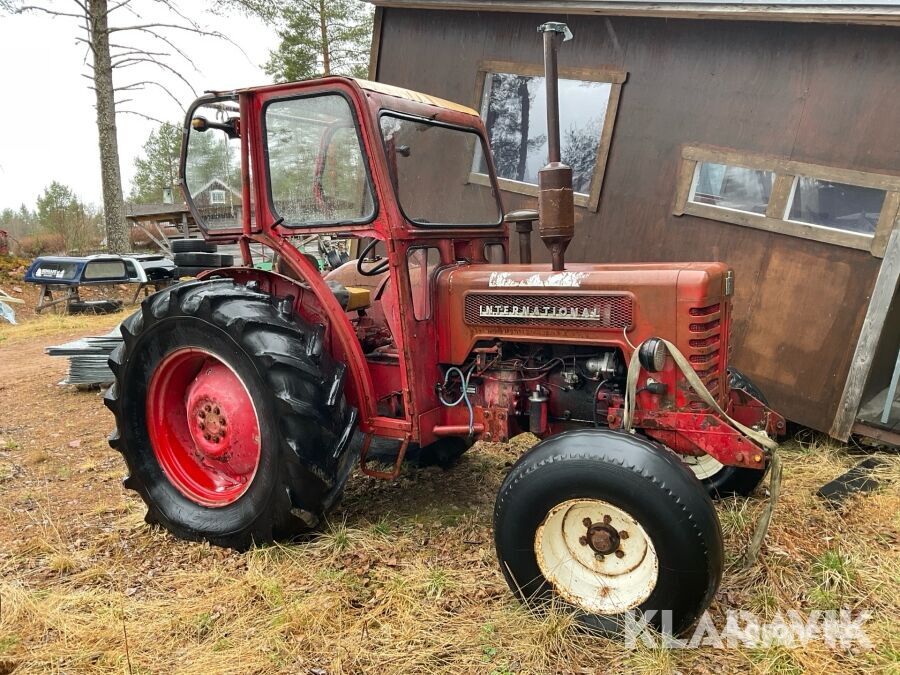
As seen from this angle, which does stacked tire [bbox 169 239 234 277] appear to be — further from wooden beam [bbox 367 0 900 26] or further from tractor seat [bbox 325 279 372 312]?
wooden beam [bbox 367 0 900 26]

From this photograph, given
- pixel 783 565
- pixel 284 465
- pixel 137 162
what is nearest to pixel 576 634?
pixel 783 565

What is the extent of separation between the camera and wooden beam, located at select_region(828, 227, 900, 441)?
13.9 ft

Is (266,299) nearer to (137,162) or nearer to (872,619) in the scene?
(872,619)

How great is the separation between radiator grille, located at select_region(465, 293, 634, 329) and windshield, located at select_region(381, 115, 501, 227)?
1.59 feet

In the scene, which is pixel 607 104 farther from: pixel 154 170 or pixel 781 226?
pixel 154 170

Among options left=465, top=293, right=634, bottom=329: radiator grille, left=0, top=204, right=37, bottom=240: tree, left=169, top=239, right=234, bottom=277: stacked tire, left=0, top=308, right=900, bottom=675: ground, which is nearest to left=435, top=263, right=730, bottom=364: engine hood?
left=465, top=293, right=634, bottom=329: radiator grille

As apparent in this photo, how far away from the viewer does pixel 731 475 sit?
349 centimetres

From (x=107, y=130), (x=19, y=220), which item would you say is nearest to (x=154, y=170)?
(x=19, y=220)

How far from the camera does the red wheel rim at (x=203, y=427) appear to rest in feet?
10.4

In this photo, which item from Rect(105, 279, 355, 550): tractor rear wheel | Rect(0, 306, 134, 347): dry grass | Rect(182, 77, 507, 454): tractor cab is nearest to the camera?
Rect(105, 279, 355, 550): tractor rear wheel

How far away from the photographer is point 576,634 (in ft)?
7.77

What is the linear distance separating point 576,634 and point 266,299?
6.43ft

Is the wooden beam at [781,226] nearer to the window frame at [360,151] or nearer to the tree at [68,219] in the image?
the window frame at [360,151]

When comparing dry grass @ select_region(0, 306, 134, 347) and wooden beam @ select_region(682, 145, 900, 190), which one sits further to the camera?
dry grass @ select_region(0, 306, 134, 347)
